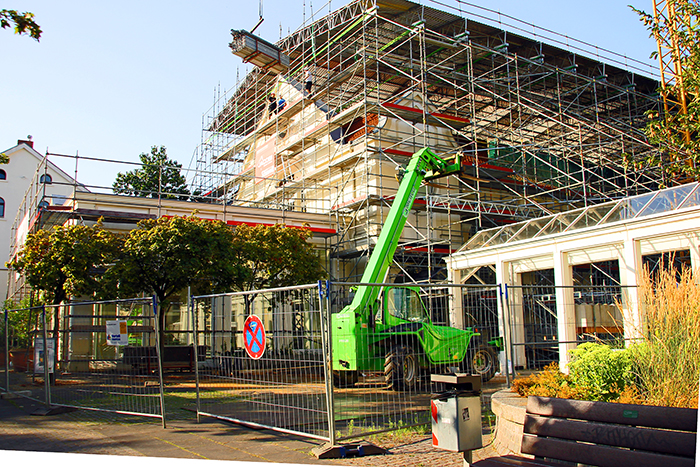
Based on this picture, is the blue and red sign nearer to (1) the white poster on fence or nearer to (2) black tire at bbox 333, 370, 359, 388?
(2) black tire at bbox 333, 370, 359, 388

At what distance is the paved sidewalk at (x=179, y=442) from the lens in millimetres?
6203

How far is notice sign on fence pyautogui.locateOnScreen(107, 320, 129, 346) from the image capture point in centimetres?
923

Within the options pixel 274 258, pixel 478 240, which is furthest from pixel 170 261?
pixel 478 240

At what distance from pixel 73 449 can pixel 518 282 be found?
14.1m

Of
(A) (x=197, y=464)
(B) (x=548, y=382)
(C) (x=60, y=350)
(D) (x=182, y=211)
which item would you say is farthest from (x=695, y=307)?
(D) (x=182, y=211)

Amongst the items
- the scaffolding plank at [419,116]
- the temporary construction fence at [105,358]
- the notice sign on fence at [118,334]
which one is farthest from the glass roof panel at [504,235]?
the notice sign on fence at [118,334]

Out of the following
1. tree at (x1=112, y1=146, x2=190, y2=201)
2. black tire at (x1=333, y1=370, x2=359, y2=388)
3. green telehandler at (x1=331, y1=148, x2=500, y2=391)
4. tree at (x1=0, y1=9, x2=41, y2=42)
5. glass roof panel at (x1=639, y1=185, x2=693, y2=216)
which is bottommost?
black tire at (x1=333, y1=370, x2=359, y2=388)

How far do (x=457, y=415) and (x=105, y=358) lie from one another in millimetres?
6821

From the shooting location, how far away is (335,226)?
25469 mm

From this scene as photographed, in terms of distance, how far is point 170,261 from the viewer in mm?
15820

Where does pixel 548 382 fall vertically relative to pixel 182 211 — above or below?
below

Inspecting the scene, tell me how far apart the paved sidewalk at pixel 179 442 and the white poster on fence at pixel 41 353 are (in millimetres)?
1798

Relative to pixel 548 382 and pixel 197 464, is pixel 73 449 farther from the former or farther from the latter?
pixel 548 382

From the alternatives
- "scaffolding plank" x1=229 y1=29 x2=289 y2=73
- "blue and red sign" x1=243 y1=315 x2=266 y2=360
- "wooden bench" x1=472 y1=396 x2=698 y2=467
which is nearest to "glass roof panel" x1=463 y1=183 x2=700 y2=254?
"wooden bench" x1=472 y1=396 x2=698 y2=467
